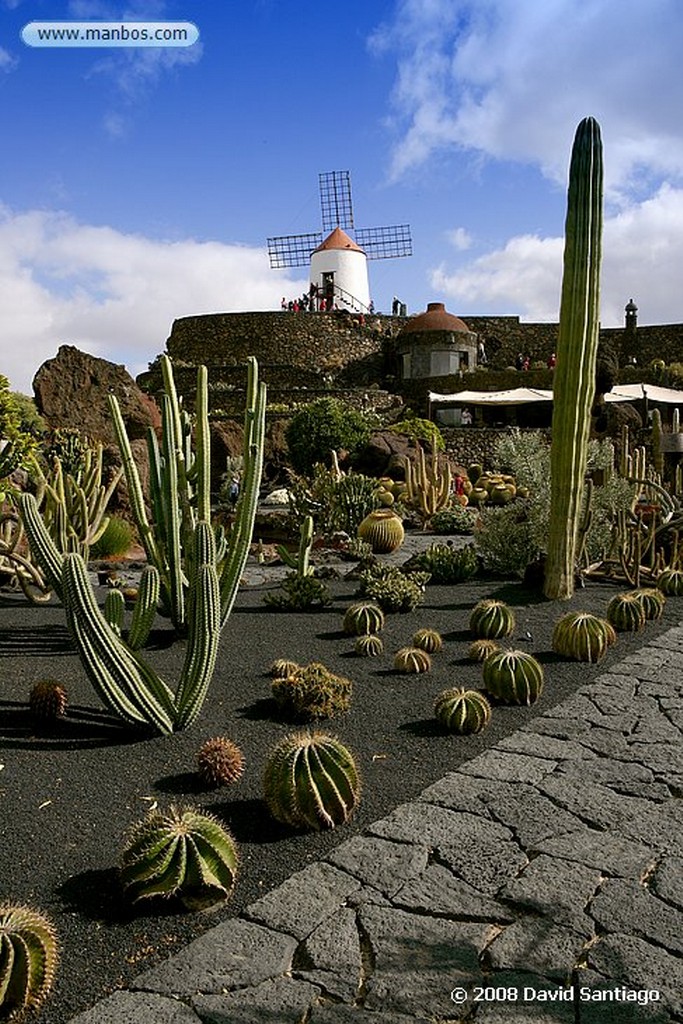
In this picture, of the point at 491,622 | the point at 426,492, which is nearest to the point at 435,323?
the point at 426,492

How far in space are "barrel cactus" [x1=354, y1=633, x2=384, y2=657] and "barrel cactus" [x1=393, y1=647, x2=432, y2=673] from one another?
14.9 inches

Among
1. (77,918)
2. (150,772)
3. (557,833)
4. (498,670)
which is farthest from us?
(498,670)

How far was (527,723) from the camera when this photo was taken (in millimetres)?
4562

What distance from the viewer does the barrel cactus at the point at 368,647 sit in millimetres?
5898

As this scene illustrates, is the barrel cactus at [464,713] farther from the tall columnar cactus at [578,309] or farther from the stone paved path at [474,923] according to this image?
the tall columnar cactus at [578,309]

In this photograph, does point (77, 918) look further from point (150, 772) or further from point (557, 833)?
point (557, 833)

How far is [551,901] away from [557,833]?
19.6 inches

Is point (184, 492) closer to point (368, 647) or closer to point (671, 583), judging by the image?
point (368, 647)

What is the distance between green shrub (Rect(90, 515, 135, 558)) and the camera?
10.5 m

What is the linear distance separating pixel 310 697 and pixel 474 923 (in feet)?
Result: 6.49

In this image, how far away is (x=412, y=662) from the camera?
18.0ft

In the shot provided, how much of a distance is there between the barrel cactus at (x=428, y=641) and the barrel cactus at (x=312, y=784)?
8.32 ft

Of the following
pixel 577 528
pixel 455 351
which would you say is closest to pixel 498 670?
pixel 577 528

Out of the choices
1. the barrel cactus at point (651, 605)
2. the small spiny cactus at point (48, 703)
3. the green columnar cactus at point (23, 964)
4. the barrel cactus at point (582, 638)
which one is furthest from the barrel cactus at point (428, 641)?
the green columnar cactus at point (23, 964)
